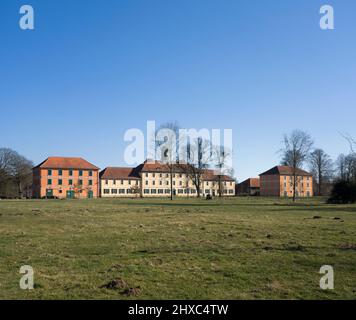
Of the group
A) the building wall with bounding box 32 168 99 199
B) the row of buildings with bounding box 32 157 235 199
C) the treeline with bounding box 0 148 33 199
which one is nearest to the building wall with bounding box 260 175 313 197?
the row of buildings with bounding box 32 157 235 199

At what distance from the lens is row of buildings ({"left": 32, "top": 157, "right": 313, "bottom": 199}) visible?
106256 millimetres

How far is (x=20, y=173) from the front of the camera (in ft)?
319

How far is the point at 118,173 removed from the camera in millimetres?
127438

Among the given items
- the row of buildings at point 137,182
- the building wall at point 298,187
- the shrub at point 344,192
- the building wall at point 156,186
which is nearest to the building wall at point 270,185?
the row of buildings at point 137,182

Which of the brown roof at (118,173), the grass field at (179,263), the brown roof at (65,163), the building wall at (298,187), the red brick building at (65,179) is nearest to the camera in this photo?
the grass field at (179,263)

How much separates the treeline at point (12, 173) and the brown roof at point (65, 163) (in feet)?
16.9

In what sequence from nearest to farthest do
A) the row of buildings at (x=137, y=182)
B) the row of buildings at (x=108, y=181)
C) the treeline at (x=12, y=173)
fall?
1. the treeline at (x=12, y=173)
2. the row of buildings at (x=108, y=181)
3. the row of buildings at (x=137, y=182)

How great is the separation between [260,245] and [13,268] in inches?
318

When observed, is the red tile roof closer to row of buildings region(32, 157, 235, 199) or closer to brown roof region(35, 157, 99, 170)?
row of buildings region(32, 157, 235, 199)

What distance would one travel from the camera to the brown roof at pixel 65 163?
107 meters

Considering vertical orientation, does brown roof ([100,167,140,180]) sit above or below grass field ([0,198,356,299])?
above
